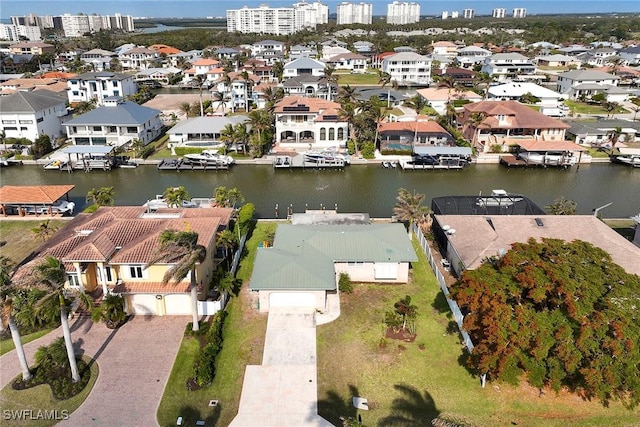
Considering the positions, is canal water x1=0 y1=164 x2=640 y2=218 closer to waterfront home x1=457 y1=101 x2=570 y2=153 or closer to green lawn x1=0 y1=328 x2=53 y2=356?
waterfront home x1=457 y1=101 x2=570 y2=153

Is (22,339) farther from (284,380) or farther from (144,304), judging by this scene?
(284,380)

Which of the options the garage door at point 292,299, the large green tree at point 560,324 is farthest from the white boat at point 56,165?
the large green tree at point 560,324

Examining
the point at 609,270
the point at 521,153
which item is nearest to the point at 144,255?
the point at 609,270

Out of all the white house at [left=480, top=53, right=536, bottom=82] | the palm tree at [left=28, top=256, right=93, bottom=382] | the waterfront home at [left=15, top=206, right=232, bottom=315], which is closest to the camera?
the palm tree at [left=28, top=256, right=93, bottom=382]

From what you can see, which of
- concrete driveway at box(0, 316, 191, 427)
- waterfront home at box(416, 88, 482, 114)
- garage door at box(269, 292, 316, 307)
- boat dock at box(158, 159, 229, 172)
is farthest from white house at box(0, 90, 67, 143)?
waterfront home at box(416, 88, 482, 114)

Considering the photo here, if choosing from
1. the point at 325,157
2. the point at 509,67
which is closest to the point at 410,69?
the point at 509,67

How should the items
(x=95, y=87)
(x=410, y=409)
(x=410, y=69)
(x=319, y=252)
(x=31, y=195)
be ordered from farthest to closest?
(x=410, y=69), (x=95, y=87), (x=31, y=195), (x=319, y=252), (x=410, y=409)

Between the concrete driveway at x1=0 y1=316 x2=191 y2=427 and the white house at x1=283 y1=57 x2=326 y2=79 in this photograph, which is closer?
the concrete driveway at x1=0 y1=316 x2=191 y2=427
